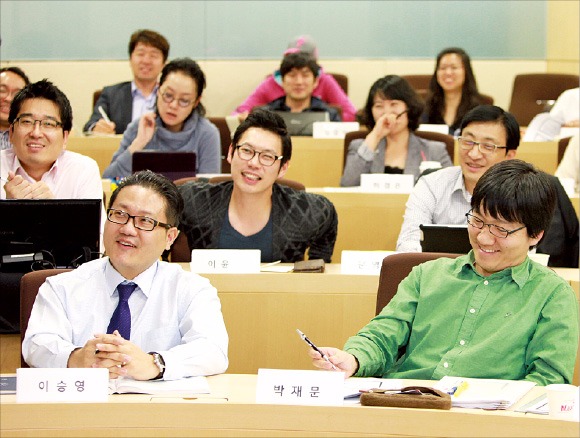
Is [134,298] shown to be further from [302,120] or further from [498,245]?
[302,120]

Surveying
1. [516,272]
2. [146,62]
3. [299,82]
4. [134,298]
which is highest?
[146,62]

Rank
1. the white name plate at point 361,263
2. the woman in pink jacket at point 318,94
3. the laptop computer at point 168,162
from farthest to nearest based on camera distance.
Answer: the woman in pink jacket at point 318,94 < the laptop computer at point 168,162 < the white name plate at point 361,263

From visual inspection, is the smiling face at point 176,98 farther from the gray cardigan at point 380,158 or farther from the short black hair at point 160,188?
the short black hair at point 160,188

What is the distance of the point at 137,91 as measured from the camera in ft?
22.9

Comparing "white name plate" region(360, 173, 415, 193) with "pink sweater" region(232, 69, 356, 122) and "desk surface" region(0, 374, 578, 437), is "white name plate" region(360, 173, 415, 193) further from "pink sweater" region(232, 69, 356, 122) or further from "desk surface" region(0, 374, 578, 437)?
"pink sweater" region(232, 69, 356, 122)

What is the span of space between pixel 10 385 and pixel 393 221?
260 cm

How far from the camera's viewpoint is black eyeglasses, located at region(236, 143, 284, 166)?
3706 mm

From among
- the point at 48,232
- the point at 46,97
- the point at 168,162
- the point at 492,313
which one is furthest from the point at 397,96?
the point at 492,313

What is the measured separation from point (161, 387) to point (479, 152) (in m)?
2.05

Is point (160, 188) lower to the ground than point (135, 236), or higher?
higher

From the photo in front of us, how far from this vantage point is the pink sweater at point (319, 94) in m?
7.71

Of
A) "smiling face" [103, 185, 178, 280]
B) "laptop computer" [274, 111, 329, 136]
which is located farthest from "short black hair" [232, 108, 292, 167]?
"laptop computer" [274, 111, 329, 136]

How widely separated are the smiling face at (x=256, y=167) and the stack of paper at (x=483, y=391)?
147 centimetres

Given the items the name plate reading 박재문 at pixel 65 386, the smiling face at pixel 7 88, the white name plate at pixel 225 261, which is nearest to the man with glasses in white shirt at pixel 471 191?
the white name plate at pixel 225 261
